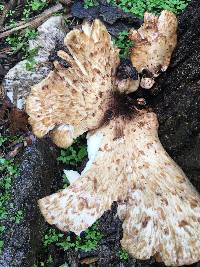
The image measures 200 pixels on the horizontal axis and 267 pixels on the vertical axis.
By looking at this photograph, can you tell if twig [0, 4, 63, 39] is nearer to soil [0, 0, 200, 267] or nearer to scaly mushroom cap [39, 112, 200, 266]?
soil [0, 0, 200, 267]

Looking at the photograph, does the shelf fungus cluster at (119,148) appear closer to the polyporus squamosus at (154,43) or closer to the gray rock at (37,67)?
the polyporus squamosus at (154,43)

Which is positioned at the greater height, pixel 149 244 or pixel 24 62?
pixel 24 62

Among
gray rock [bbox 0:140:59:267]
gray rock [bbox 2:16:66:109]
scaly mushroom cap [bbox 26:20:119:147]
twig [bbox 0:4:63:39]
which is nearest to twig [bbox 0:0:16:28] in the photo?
twig [bbox 0:4:63:39]

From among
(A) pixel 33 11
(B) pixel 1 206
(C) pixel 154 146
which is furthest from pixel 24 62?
(C) pixel 154 146

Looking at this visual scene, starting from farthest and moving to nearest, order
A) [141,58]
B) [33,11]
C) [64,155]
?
[33,11], [64,155], [141,58]

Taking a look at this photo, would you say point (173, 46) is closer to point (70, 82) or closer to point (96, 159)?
point (70, 82)

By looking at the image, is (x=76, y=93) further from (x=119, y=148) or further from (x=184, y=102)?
(x=184, y=102)
